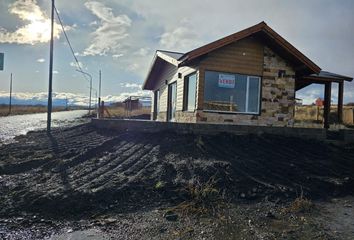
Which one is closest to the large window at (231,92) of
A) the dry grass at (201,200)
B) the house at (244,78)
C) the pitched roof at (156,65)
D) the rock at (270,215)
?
the house at (244,78)

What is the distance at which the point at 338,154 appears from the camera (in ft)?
30.8

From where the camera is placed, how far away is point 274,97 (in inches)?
514

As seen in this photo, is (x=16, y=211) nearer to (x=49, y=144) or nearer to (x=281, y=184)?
(x=281, y=184)

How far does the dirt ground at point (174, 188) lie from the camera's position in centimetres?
477

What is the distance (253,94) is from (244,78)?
76 centimetres

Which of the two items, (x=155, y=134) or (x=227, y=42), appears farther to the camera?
(x=227, y=42)

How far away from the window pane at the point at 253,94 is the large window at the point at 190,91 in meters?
2.19

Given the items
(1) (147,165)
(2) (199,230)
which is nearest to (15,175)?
(1) (147,165)

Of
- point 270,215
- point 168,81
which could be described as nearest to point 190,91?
point 168,81

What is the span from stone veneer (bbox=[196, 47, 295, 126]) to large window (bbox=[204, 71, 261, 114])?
271mm

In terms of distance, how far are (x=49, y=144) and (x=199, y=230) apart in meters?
7.60

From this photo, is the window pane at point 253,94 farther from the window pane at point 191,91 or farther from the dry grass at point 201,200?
the dry grass at point 201,200

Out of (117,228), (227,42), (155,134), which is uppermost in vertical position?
(227,42)

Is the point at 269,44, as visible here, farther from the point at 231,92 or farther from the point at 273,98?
the point at 231,92
